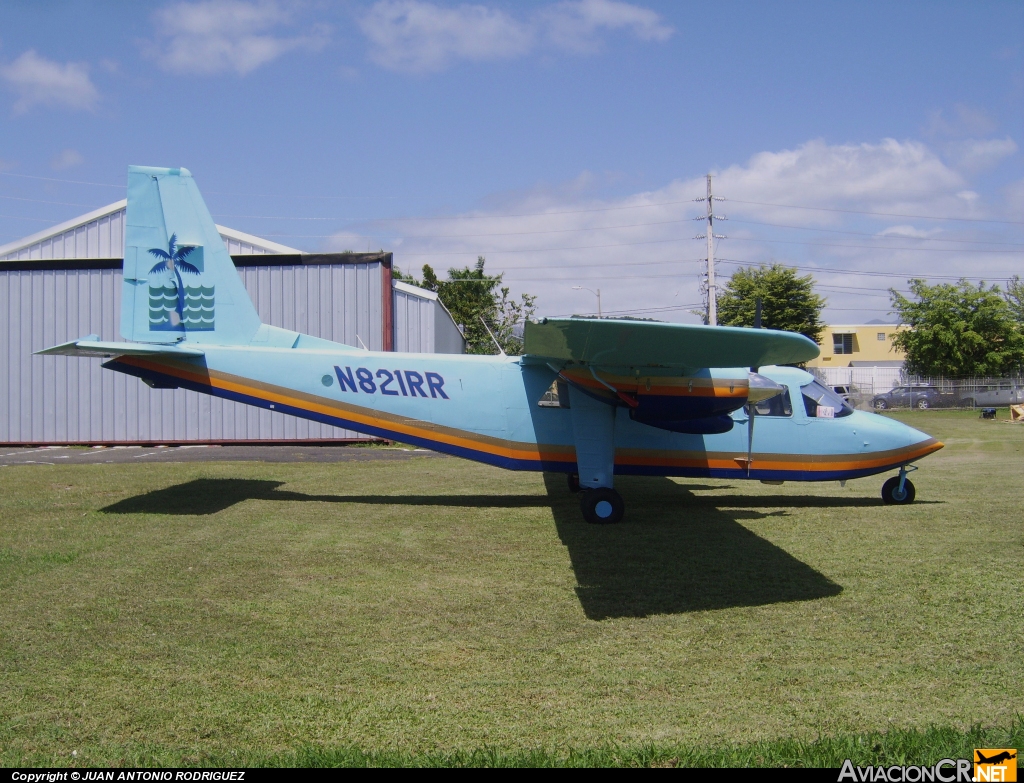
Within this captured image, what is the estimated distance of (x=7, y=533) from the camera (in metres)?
Answer: 9.19

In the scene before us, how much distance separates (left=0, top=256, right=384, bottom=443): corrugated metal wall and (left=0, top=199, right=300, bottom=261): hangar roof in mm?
1235

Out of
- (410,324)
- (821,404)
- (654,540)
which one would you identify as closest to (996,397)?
(410,324)

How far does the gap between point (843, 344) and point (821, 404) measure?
6173cm

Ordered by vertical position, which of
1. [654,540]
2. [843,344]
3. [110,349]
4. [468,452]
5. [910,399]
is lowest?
[654,540]

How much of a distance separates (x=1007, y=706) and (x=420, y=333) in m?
19.7

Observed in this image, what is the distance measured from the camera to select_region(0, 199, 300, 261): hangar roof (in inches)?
902

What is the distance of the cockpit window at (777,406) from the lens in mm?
11523

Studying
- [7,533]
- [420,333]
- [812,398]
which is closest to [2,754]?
[7,533]

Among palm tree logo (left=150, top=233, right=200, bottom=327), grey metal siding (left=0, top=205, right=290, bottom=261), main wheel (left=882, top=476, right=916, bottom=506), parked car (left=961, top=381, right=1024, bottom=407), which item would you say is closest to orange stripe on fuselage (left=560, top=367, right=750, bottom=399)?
main wheel (left=882, top=476, right=916, bottom=506)

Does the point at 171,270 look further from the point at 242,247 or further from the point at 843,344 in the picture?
the point at 843,344

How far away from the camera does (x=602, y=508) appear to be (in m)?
10.4

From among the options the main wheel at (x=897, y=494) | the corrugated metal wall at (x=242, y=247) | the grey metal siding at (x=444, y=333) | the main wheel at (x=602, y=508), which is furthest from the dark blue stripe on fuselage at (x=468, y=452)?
the grey metal siding at (x=444, y=333)

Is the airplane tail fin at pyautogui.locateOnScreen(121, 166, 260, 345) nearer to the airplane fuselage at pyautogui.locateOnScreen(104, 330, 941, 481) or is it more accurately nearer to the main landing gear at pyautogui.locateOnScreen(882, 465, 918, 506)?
the airplane fuselage at pyautogui.locateOnScreen(104, 330, 941, 481)

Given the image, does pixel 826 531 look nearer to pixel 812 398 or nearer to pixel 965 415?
pixel 812 398
